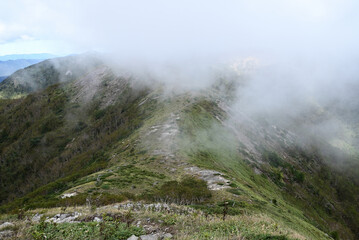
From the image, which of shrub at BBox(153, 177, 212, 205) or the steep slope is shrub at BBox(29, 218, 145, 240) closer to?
the steep slope

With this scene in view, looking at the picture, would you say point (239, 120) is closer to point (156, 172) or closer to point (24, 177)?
point (156, 172)

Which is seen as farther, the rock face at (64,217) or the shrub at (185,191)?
the shrub at (185,191)

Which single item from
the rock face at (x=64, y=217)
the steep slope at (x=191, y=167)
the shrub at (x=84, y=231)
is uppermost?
the shrub at (x=84, y=231)

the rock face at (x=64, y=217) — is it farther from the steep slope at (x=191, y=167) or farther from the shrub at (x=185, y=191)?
the shrub at (x=185, y=191)

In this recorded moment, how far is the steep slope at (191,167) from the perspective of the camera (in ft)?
110

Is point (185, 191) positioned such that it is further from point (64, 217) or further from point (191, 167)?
point (64, 217)

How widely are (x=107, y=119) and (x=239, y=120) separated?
105576mm

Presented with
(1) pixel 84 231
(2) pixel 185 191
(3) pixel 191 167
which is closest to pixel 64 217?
(1) pixel 84 231

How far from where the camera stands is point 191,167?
49844 mm

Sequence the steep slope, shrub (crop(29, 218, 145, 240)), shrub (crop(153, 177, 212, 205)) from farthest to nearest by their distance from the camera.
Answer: the steep slope, shrub (crop(153, 177, 212, 205)), shrub (crop(29, 218, 145, 240))

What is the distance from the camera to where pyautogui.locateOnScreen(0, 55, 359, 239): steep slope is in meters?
33.5

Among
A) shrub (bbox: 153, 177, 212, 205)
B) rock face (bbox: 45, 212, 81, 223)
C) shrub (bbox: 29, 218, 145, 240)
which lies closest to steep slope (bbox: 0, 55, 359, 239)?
shrub (bbox: 153, 177, 212, 205)

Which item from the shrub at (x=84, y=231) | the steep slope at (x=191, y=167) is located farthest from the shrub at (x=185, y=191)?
the shrub at (x=84, y=231)

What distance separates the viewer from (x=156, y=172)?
157 ft
